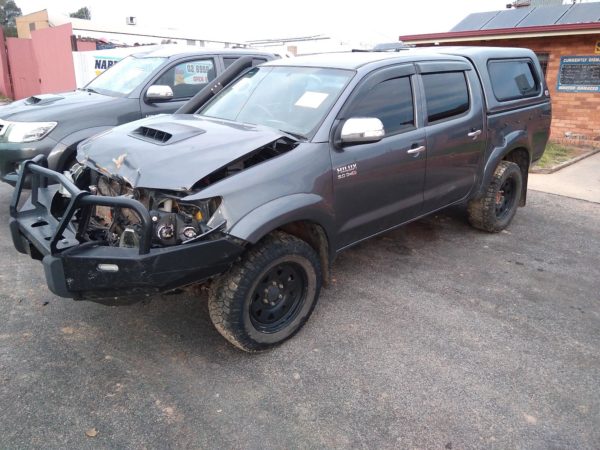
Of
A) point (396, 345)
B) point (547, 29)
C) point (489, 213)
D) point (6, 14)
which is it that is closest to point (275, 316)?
point (396, 345)

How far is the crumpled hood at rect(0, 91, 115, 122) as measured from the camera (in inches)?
207

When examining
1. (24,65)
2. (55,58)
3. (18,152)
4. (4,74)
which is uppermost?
(55,58)

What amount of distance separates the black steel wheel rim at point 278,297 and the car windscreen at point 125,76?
381cm

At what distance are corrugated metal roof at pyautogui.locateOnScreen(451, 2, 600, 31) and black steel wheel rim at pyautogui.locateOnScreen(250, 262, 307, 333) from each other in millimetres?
10182

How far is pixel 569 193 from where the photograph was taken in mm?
7312

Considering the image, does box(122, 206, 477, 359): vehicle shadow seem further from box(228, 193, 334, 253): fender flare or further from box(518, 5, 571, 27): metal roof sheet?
box(518, 5, 571, 27): metal roof sheet

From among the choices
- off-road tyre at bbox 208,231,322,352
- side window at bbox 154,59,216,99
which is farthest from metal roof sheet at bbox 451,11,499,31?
off-road tyre at bbox 208,231,322,352

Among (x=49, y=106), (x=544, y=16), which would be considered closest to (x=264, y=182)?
(x=49, y=106)

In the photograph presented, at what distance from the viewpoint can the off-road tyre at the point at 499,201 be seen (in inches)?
204

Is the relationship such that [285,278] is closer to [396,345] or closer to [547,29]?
[396,345]

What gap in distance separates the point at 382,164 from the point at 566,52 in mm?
9323

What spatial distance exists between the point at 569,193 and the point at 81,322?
6843 mm

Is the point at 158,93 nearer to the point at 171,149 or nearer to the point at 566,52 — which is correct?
the point at 171,149

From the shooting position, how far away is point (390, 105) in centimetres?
386
